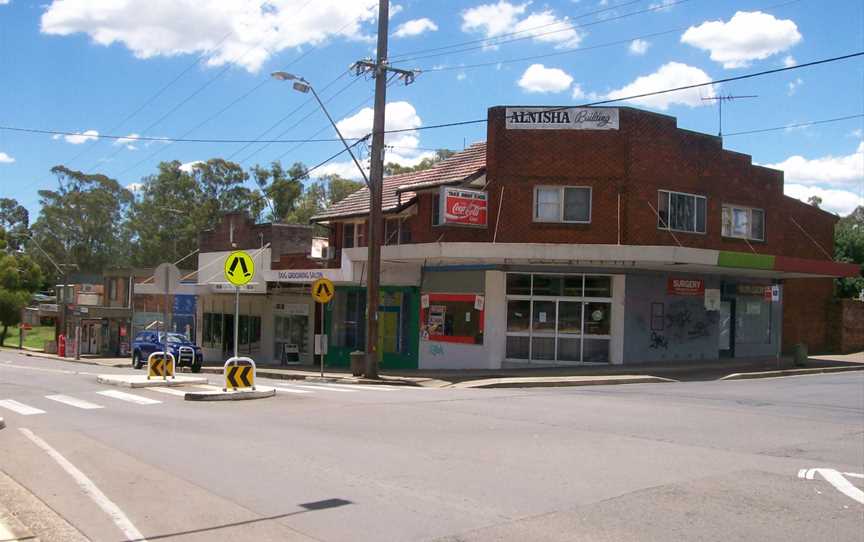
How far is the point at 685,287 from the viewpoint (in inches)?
1054

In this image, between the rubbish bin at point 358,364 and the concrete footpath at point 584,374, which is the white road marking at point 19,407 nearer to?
the concrete footpath at point 584,374

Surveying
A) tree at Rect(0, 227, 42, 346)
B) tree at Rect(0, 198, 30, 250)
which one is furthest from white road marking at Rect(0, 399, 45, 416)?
tree at Rect(0, 198, 30, 250)

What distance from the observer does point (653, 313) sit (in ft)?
85.3

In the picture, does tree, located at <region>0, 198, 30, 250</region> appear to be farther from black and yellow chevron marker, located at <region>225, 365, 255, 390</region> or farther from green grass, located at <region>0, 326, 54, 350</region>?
black and yellow chevron marker, located at <region>225, 365, 255, 390</region>

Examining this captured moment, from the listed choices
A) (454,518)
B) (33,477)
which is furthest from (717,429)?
(33,477)

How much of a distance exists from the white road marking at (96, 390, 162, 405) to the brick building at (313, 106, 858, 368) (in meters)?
9.54

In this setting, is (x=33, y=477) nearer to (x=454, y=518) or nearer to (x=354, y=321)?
(x=454, y=518)

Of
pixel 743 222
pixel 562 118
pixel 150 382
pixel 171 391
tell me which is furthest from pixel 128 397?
pixel 743 222

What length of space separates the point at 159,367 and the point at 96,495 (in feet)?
42.3

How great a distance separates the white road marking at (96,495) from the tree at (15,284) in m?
63.1

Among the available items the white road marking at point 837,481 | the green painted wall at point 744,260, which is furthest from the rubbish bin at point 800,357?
the white road marking at point 837,481

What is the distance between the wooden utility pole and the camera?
73.3ft

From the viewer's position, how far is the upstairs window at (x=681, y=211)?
86.0 ft

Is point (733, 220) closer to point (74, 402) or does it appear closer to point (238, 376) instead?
point (238, 376)
